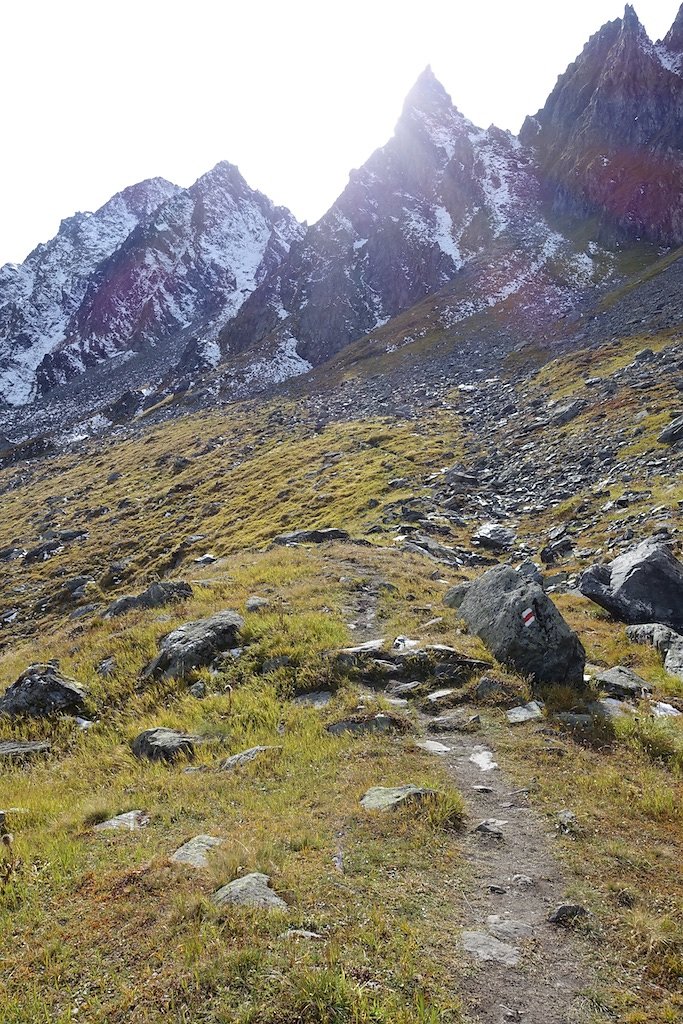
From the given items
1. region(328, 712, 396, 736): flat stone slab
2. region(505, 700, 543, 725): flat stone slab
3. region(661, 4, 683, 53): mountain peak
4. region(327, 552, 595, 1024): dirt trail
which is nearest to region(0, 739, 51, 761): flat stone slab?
region(328, 712, 396, 736): flat stone slab

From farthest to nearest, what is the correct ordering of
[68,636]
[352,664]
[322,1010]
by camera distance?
[68,636] → [352,664] → [322,1010]

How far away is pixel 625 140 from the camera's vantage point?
365 feet

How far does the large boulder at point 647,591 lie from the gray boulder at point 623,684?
3918 mm

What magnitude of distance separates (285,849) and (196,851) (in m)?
1.15

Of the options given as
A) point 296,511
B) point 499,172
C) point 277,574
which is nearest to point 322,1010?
point 277,574

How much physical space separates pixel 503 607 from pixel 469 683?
2181 mm

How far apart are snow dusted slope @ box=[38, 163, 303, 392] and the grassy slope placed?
554 ft

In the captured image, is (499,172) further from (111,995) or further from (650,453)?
(111,995)

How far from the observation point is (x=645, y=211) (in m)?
102

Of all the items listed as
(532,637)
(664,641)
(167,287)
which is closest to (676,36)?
(167,287)

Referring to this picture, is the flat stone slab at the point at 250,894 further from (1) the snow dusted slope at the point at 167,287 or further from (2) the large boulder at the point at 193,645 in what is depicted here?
(1) the snow dusted slope at the point at 167,287

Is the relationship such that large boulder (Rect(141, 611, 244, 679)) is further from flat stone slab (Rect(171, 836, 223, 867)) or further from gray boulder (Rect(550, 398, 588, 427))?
gray boulder (Rect(550, 398, 588, 427))

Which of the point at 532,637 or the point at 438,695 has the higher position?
the point at 532,637

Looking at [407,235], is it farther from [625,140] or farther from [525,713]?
[525,713]
